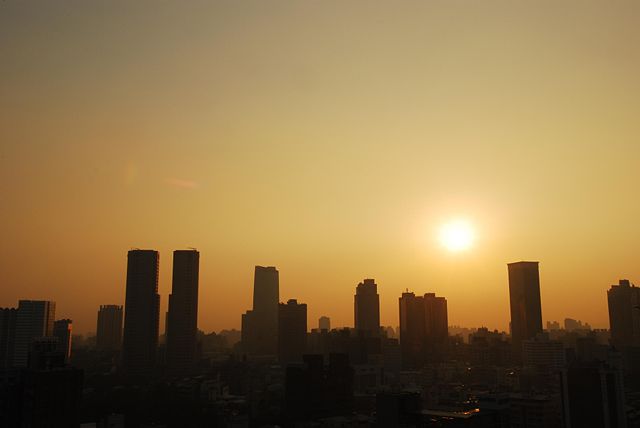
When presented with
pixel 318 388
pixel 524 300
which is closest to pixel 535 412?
pixel 318 388

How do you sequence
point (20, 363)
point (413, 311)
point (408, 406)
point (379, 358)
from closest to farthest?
point (408, 406), point (20, 363), point (379, 358), point (413, 311)

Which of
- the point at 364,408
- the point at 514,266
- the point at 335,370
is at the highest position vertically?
the point at 514,266

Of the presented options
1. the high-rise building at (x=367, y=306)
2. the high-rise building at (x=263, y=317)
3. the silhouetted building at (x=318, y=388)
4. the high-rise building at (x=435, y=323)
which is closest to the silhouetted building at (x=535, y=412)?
the silhouetted building at (x=318, y=388)

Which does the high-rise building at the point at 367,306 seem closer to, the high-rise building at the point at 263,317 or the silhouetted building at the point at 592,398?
the high-rise building at the point at 263,317

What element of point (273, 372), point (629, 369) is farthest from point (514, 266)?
point (273, 372)

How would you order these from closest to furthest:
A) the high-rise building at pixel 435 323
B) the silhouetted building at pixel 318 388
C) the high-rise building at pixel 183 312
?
the silhouetted building at pixel 318 388 → the high-rise building at pixel 183 312 → the high-rise building at pixel 435 323

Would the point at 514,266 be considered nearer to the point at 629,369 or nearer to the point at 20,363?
the point at 629,369

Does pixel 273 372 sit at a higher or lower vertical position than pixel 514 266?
lower

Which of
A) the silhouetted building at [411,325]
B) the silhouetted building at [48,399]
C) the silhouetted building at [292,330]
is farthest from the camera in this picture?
the silhouetted building at [411,325]
